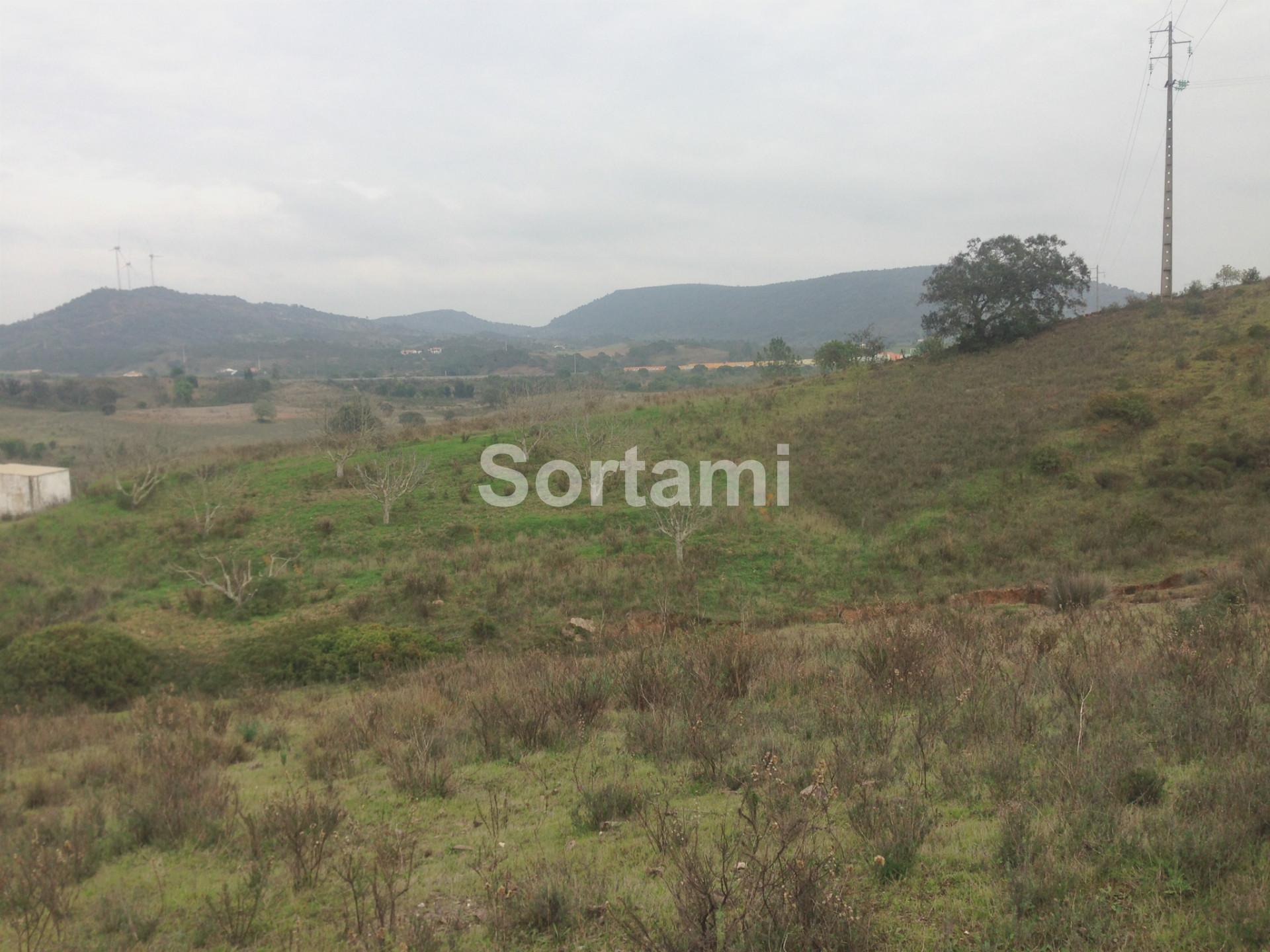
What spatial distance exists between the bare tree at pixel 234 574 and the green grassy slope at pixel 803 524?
0.48 m

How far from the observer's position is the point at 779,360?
179 ft

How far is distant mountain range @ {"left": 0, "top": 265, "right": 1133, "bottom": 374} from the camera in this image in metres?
116

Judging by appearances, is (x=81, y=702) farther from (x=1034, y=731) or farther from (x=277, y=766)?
(x=1034, y=731)

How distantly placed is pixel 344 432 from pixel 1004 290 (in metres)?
28.1

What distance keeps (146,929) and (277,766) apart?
2891 mm

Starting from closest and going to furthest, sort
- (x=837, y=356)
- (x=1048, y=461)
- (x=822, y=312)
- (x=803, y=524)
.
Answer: (x=803, y=524)
(x=1048, y=461)
(x=837, y=356)
(x=822, y=312)

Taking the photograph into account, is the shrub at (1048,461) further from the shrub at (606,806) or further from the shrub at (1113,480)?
the shrub at (606,806)

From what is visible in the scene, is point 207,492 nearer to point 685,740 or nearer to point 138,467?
point 138,467

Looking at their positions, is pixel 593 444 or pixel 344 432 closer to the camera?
pixel 593 444

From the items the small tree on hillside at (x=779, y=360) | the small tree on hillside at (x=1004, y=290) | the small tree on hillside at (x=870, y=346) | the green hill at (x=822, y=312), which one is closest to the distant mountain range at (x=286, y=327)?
the green hill at (x=822, y=312)

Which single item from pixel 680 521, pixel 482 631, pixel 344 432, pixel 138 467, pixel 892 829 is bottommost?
pixel 482 631

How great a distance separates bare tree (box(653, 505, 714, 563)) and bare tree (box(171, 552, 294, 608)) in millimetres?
8837

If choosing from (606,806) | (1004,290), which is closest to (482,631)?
(606,806)

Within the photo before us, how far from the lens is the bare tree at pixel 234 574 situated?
631 inches
